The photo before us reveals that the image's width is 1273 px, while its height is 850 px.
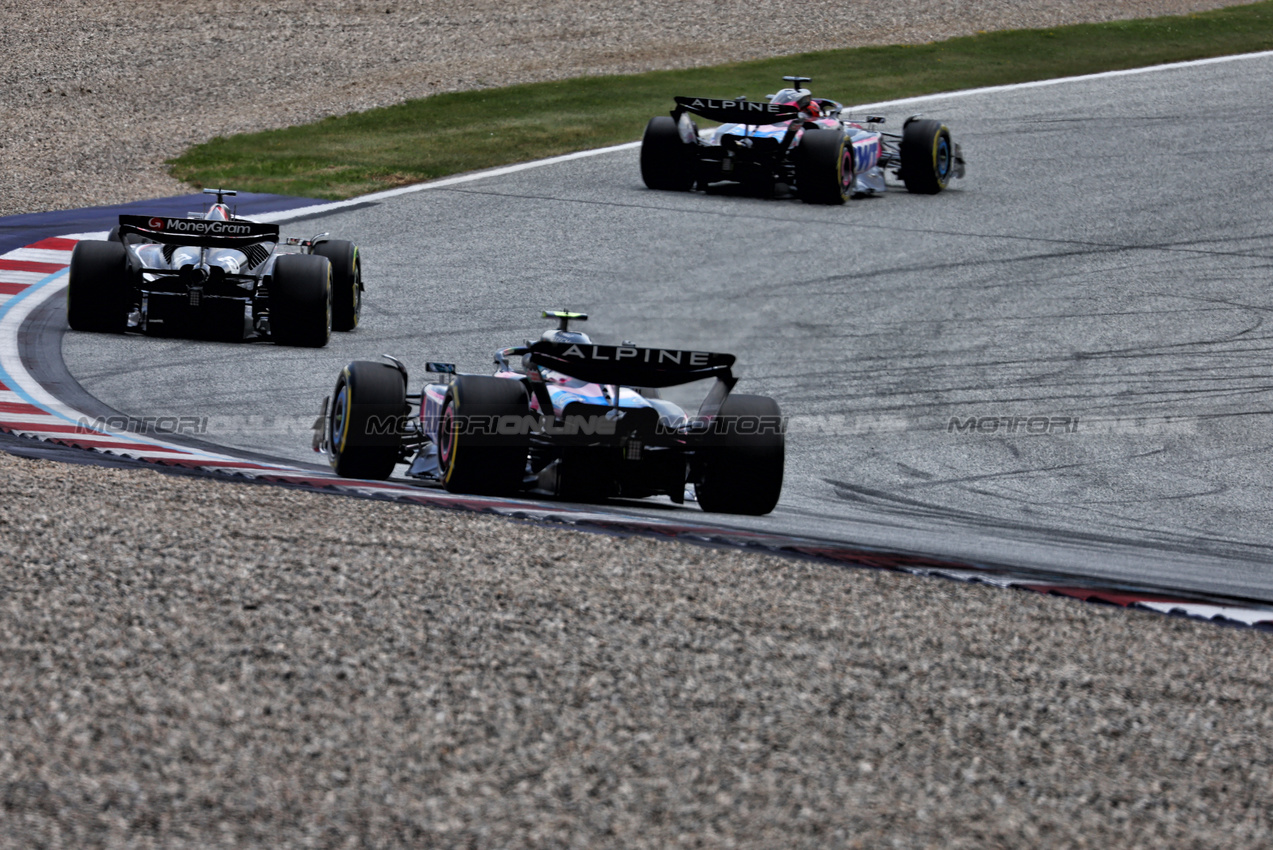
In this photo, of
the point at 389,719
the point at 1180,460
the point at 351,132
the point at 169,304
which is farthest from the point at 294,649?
the point at 351,132

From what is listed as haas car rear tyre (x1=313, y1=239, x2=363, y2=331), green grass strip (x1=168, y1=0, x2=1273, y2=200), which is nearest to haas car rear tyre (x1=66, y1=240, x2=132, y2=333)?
haas car rear tyre (x1=313, y1=239, x2=363, y2=331)

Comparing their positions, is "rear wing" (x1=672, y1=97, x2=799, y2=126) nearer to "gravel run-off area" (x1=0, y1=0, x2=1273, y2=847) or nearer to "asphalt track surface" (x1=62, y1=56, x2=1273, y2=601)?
"asphalt track surface" (x1=62, y1=56, x2=1273, y2=601)

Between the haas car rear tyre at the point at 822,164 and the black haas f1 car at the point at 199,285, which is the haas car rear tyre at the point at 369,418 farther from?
the haas car rear tyre at the point at 822,164

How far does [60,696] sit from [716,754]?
6.79ft

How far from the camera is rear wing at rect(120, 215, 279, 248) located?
13.7 m

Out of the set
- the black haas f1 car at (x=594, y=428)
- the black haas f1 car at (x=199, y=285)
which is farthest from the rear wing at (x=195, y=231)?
the black haas f1 car at (x=594, y=428)

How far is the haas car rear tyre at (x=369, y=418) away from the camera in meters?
8.98

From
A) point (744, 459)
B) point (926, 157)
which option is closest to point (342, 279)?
point (744, 459)

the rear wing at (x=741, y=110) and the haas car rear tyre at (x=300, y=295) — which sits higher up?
the rear wing at (x=741, y=110)

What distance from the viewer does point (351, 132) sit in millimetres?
25375

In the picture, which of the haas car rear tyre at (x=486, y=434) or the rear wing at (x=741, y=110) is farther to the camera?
the rear wing at (x=741, y=110)

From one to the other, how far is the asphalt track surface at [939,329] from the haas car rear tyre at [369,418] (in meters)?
1.27

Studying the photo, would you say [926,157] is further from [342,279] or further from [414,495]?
[414,495]

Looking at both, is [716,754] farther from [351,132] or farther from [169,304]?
[351,132]
